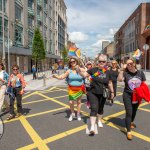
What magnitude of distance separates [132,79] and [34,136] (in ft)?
8.55

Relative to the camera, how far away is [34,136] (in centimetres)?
436

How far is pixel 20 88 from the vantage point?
604 centimetres

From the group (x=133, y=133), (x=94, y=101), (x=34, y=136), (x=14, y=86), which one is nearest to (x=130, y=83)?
(x=94, y=101)

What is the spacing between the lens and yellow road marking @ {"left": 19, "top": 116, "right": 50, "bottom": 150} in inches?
151

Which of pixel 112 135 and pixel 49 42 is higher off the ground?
pixel 49 42

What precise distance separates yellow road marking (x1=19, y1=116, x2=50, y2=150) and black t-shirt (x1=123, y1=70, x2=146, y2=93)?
223cm

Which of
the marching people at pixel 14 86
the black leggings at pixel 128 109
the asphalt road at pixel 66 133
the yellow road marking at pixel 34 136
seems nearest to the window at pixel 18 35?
the marching people at pixel 14 86

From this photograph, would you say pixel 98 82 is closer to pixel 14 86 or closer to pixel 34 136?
pixel 34 136

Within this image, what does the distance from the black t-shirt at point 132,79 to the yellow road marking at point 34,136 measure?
2227 millimetres

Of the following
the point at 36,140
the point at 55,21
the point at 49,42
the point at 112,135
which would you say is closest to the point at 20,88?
the point at 36,140

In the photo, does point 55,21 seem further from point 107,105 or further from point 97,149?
point 97,149

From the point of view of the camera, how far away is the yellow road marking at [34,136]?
12.6 feet

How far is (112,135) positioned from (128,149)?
0.74 meters

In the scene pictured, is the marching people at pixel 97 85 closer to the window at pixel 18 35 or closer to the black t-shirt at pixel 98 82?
the black t-shirt at pixel 98 82
